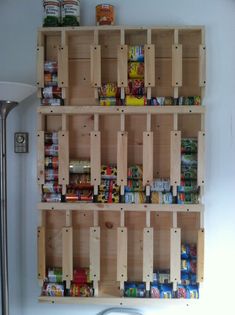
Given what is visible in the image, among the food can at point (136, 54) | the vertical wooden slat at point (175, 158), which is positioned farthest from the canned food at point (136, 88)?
the vertical wooden slat at point (175, 158)

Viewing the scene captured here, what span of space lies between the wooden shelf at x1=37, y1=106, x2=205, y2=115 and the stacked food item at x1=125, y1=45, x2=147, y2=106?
0.04 m

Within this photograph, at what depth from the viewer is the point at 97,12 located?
5.17 ft

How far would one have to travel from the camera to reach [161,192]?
1.58m

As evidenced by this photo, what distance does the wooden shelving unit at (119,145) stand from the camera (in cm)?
155

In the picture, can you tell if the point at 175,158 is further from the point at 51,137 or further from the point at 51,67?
the point at 51,67

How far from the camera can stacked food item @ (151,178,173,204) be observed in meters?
1.57

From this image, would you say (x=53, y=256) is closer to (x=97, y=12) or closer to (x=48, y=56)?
(x=48, y=56)

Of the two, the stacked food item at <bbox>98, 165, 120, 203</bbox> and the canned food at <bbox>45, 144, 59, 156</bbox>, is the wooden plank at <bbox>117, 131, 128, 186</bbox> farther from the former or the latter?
the canned food at <bbox>45, 144, 59, 156</bbox>

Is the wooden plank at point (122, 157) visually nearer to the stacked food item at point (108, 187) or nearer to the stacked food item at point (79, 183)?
the stacked food item at point (108, 187)

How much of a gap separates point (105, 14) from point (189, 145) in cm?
77

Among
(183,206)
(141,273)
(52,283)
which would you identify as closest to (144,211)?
(183,206)

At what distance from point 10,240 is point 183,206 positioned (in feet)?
3.07

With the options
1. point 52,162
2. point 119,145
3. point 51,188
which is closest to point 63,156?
point 52,162

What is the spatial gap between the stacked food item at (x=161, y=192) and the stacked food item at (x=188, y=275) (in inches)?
10.1
